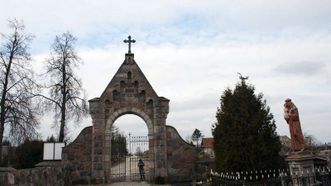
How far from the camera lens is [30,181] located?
12.9 m

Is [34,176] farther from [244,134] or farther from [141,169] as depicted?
[141,169]

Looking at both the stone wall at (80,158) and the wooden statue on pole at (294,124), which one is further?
the stone wall at (80,158)

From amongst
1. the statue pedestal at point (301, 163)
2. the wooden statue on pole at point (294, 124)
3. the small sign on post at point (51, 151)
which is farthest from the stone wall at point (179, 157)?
the statue pedestal at point (301, 163)

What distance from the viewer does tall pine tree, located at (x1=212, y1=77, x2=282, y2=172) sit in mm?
16266

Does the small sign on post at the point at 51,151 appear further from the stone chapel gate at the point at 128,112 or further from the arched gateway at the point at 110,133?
the stone chapel gate at the point at 128,112

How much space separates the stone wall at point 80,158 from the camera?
2127 centimetres

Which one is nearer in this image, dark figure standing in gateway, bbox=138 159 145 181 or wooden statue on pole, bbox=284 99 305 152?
wooden statue on pole, bbox=284 99 305 152

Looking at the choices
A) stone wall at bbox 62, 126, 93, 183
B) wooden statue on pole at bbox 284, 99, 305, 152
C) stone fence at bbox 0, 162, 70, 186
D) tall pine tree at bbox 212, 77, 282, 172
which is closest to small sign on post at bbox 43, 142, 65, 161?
stone wall at bbox 62, 126, 93, 183

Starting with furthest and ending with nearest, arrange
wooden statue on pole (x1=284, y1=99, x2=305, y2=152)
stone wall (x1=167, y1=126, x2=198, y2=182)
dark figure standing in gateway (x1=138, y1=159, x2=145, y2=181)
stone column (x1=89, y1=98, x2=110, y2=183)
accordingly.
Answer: dark figure standing in gateway (x1=138, y1=159, x2=145, y2=181), stone wall (x1=167, y1=126, x2=198, y2=182), stone column (x1=89, y1=98, x2=110, y2=183), wooden statue on pole (x1=284, y1=99, x2=305, y2=152)

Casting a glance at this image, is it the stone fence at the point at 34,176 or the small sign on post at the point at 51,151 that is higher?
the small sign on post at the point at 51,151

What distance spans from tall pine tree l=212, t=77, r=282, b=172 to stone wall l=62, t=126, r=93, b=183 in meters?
7.52

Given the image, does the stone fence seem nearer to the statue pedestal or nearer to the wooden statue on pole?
the statue pedestal

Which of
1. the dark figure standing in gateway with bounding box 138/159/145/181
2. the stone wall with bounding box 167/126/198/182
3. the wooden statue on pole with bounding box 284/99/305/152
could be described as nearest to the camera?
the wooden statue on pole with bounding box 284/99/305/152

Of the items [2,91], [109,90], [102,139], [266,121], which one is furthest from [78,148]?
[266,121]
